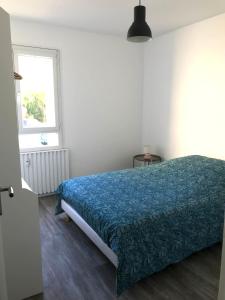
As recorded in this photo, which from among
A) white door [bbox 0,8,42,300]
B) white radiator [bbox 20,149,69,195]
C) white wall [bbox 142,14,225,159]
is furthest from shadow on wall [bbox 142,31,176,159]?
white door [bbox 0,8,42,300]

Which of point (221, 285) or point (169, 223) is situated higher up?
point (221, 285)

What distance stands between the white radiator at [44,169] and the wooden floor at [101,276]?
3.91 ft

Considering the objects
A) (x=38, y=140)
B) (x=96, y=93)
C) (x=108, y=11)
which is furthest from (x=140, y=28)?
(x=38, y=140)

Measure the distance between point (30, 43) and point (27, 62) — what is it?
0.26 m

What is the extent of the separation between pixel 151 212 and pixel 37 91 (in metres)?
2.53

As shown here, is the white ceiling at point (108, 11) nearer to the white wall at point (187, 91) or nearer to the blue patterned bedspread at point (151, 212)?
the white wall at point (187, 91)

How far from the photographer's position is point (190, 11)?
298 centimetres

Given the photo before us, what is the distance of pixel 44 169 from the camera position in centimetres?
370

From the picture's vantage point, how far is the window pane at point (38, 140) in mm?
3663

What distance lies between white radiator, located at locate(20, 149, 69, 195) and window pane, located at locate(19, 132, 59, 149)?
0.59ft

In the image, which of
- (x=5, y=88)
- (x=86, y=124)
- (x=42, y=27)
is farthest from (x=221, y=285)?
(x=42, y=27)

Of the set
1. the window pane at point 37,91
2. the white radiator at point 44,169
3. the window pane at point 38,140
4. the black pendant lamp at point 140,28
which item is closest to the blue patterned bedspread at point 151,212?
the white radiator at point 44,169

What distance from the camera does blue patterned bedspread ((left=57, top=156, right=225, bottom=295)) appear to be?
192 centimetres

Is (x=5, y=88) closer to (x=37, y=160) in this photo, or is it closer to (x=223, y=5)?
(x=37, y=160)
